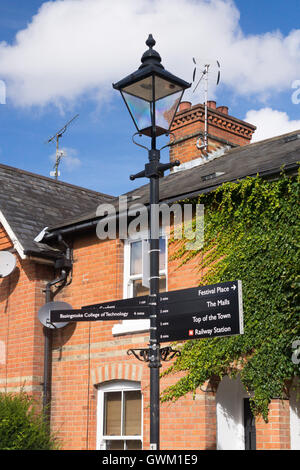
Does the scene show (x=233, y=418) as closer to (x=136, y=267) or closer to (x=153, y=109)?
(x=136, y=267)

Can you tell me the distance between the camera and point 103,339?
11.9 metres

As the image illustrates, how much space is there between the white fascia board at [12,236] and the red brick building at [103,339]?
0.09 ft

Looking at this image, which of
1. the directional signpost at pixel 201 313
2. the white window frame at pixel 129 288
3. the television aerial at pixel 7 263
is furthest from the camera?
the television aerial at pixel 7 263

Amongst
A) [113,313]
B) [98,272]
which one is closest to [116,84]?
[113,313]

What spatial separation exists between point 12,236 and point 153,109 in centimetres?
732

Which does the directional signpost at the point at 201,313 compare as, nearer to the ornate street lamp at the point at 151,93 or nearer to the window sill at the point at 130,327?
the ornate street lamp at the point at 151,93

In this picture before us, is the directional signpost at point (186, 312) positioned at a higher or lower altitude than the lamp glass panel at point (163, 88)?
lower

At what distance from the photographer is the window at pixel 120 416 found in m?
11.3

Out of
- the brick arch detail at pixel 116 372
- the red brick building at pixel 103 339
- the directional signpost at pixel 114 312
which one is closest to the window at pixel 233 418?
the red brick building at pixel 103 339

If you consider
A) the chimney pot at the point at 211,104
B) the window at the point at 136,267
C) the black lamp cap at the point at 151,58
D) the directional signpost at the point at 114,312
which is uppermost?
the chimney pot at the point at 211,104

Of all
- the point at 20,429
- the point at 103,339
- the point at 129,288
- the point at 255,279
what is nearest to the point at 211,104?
the point at 129,288

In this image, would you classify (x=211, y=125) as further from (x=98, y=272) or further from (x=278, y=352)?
(x=278, y=352)
